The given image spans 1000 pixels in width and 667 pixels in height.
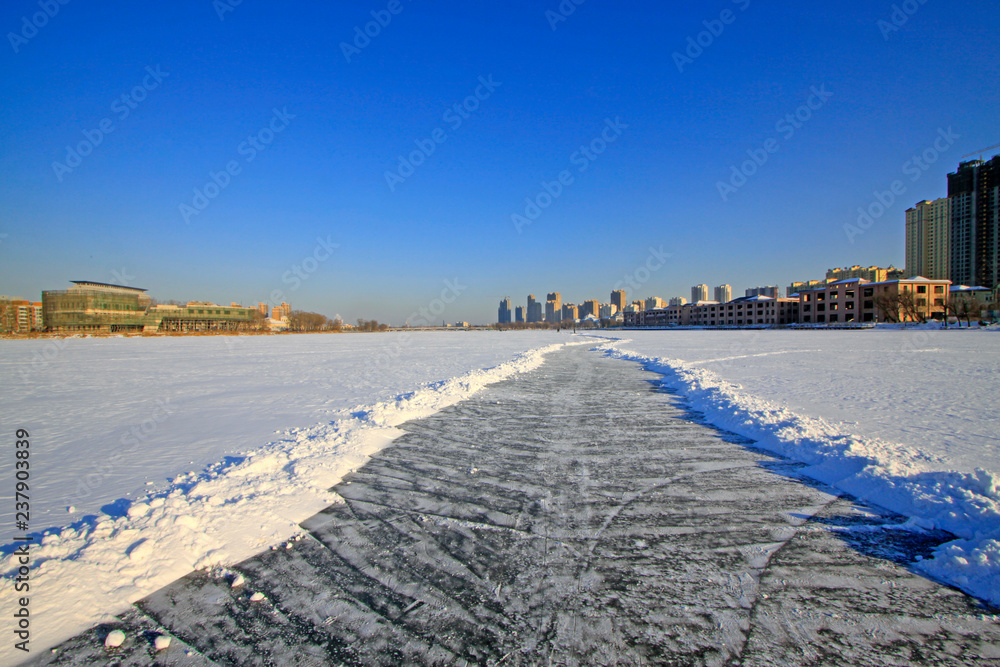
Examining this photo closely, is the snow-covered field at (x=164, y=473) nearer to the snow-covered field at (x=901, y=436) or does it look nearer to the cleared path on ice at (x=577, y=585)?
the cleared path on ice at (x=577, y=585)

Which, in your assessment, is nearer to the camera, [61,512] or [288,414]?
[61,512]

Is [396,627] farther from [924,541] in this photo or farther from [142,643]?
[924,541]

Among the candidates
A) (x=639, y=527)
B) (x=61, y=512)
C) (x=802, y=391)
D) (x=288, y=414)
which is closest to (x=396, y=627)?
(x=639, y=527)

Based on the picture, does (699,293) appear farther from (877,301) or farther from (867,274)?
(877,301)

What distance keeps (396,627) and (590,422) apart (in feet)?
17.5

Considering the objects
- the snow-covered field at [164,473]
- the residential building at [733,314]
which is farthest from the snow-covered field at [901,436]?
the residential building at [733,314]

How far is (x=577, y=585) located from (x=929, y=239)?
138m

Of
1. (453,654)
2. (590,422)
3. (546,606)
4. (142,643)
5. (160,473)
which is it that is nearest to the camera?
(453,654)

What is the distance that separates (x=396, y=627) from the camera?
7.57 ft

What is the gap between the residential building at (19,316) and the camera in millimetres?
76062

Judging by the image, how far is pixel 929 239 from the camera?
96375 mm

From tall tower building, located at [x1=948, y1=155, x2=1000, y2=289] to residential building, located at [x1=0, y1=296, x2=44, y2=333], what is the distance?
585 ft

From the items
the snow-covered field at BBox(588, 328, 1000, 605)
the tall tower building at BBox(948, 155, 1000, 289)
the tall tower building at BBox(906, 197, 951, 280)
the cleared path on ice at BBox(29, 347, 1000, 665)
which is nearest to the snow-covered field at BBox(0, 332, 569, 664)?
the cleared path on ice at BBox(29, 347, 1000, 665)

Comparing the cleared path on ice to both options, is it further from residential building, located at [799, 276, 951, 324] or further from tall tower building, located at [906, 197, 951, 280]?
tall tower building, located at [906, 197, 951, 280]
